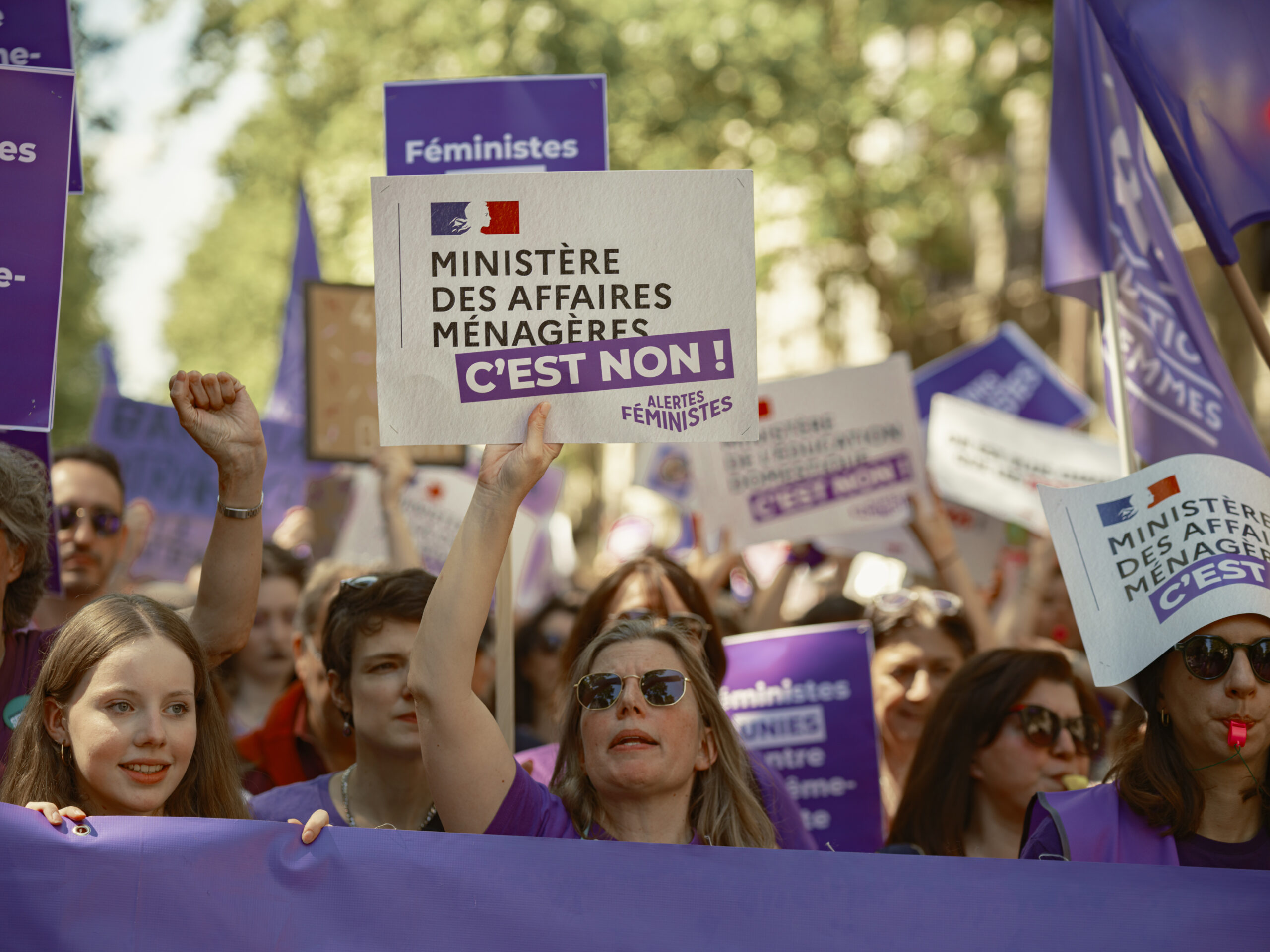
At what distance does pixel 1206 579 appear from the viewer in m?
2.71

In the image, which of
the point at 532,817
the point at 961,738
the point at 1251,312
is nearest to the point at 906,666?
the point at 961,738

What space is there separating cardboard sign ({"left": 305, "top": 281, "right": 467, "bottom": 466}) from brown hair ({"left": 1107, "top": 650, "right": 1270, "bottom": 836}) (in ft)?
10.4

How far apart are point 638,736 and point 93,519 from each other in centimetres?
225

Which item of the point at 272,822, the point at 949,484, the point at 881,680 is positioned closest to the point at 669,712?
the point at 272,822

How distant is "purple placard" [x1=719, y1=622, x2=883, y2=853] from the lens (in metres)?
4.42

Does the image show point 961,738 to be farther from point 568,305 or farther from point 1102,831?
point 568,305

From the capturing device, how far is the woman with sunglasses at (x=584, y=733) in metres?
2.53

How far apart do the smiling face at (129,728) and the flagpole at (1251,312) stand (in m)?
2.49

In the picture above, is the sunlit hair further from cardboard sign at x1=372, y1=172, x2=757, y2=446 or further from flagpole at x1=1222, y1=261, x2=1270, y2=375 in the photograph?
flagpole at x1=1222, y1=261, x2=1270, y2=375

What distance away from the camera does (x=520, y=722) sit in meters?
5.70

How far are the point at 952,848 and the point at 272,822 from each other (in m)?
1.79

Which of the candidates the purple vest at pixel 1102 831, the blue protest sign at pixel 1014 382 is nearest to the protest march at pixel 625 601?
the purple vest at pixel 1102 831

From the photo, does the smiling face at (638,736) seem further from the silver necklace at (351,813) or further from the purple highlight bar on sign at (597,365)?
the purple highlight bar on sign at (597,365)

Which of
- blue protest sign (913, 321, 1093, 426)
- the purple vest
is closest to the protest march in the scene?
the purple vest
